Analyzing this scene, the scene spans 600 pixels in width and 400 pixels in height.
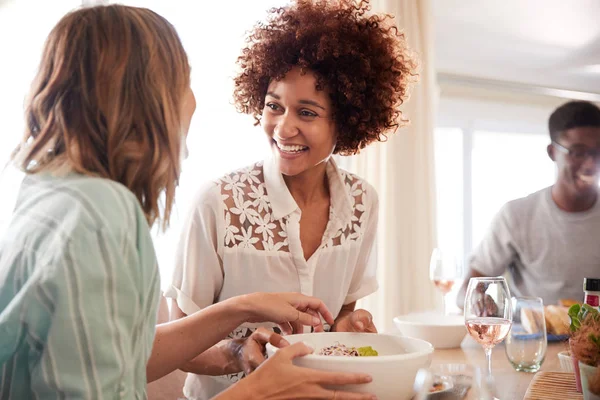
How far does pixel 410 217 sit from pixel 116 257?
302cm

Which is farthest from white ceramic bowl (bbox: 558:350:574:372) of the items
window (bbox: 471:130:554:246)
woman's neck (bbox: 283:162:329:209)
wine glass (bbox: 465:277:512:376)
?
window (bbox: 471:130:554:246)

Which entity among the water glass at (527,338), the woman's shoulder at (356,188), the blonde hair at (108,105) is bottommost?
the water glass at (527,338)

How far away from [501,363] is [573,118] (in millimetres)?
1624

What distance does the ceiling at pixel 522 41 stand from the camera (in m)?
4.37

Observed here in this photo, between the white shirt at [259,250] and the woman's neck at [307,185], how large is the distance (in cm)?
4

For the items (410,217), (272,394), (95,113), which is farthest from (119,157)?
(410,217)

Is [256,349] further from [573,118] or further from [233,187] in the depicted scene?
[573,118]

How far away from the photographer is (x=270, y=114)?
5.18 ft

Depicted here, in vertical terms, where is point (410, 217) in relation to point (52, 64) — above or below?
below

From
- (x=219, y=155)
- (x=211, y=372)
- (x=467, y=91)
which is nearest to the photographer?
(x=211, y=372)

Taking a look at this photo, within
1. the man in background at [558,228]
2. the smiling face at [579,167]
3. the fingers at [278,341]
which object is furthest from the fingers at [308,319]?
the smiling face at [579,167]

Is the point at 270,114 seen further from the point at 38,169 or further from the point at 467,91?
the point at 467,91

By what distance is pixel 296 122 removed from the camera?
154 cm

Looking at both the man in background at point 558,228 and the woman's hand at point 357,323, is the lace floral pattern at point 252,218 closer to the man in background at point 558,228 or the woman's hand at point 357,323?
the woman's hand at point 357,323
